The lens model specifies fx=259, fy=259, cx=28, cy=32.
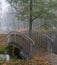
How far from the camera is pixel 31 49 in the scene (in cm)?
→ 1597

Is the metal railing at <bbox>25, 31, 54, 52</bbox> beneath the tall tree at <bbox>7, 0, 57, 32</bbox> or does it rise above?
beneath

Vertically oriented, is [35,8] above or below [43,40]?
above

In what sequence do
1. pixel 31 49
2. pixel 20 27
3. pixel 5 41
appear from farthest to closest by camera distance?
1. pixel 20 27
2. pixel 5 41
3. pixel 31 49

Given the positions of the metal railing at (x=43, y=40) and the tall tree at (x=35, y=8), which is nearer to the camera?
the tall tree at (x=35, y=8)

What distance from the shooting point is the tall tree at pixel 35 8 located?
55.0 feet

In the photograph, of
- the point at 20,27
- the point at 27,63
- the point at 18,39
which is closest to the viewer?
the point at 27,63

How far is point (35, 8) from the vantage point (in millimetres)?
17047

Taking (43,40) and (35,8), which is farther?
(43,40)

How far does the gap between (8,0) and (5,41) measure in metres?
3.41

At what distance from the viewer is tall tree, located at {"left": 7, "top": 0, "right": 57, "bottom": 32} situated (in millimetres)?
16766

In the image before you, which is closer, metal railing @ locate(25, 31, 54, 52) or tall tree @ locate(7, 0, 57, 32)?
tall tree @ locate(7, 0, 57, 32)

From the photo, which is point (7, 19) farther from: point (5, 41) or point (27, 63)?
point (27, 63)

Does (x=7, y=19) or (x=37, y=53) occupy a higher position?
(x=7, y=19)

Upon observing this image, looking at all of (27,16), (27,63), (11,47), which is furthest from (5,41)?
(27,63)
